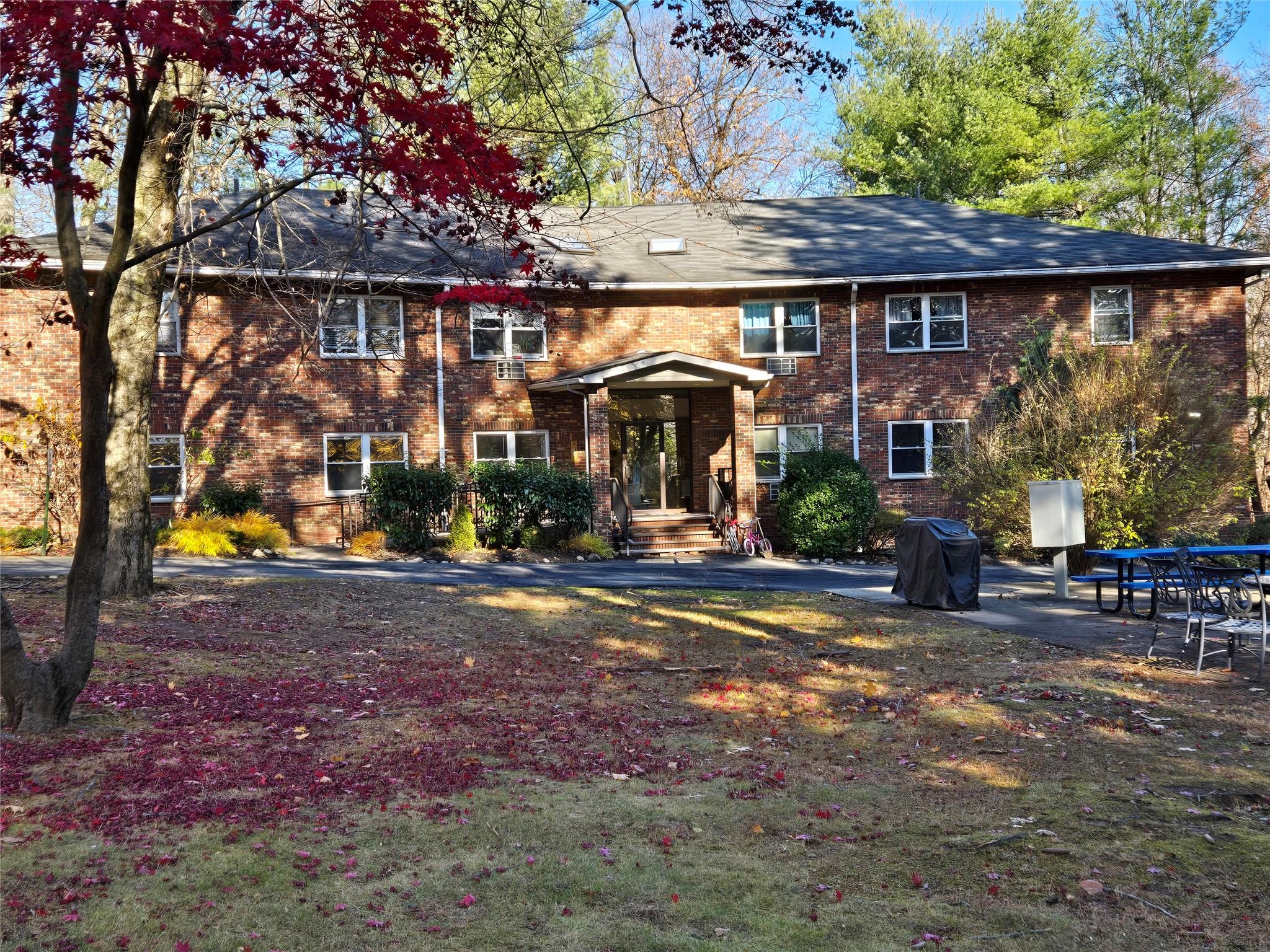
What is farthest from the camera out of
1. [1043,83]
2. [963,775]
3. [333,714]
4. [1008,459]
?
[1043,83]

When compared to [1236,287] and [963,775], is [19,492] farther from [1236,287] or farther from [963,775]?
[1236,287]

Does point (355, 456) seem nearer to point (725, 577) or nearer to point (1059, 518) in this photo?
point (725, 577)

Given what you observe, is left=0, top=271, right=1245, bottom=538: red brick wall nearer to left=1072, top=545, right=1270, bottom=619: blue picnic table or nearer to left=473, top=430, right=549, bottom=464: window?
left=473, top=430, right=549, bottom=464: window

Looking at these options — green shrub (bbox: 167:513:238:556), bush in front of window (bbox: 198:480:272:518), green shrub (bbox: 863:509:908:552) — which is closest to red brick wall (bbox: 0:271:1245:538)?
bush in front of window (bbox: 198:480:272:518)

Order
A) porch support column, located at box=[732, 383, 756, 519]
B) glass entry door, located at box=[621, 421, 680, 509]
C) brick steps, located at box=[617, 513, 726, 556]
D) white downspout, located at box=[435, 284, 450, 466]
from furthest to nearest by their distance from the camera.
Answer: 1. glass entry door, located at box=[621, 421, 680, 509]
2. white downspout, located at box=[435, 284, 450, 466]
3. porch support column, located at box=[732, 383, 756, 519]
4. brick steps, located at box=[617, 513, 726, 556]

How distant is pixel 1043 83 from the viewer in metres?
36.6

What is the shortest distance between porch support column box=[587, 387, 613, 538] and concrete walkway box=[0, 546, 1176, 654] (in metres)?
1.21

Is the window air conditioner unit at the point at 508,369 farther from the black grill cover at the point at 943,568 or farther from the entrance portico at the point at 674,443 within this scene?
the black grill cover at the point at 943,568

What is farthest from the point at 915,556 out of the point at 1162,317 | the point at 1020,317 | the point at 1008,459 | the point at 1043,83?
the point at 1043,83

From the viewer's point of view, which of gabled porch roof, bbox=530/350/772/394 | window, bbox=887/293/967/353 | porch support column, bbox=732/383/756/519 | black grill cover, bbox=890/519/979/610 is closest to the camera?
black grill cover, bbox=890/519/979/610

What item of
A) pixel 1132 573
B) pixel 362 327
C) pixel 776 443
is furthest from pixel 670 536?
pixel 1132 573

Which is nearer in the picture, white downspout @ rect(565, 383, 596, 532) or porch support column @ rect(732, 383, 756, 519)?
white downspout @ rect(565, 383, 596, 532)

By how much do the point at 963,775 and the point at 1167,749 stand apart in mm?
1636

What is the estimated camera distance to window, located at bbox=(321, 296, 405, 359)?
21031 millimetres
